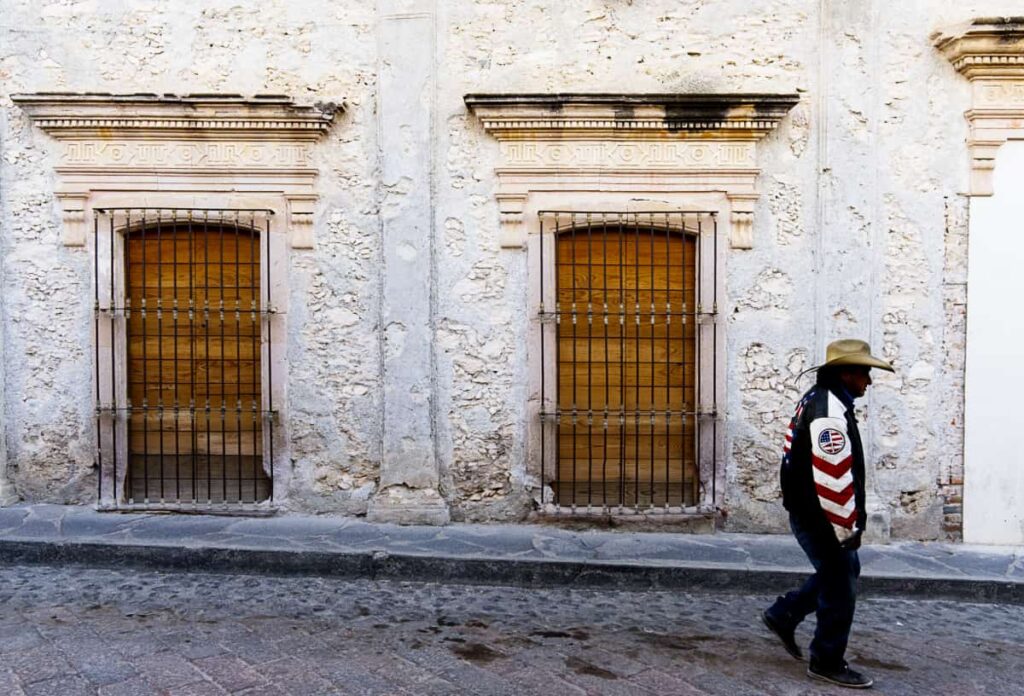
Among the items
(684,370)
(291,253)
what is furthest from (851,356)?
(291,253)

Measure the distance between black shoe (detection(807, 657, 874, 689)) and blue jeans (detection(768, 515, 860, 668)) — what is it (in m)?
0.03

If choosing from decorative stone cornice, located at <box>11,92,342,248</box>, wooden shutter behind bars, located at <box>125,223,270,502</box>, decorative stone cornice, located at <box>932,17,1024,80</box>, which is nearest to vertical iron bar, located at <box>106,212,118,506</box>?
wooden shutter behind bars, located at <box>125,223,270,502</box>

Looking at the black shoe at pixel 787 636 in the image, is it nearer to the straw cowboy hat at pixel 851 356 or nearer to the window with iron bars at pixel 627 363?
the straw cowboy hat at pixel 851 356

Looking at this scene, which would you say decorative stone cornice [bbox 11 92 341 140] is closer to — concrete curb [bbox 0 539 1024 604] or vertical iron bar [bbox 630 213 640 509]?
vertical iron bar [bbox 630 213 640 509]

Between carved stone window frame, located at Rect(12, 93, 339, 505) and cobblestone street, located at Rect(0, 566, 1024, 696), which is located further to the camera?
carved stone window frame, located at Rect(12, 93, 339, 505)

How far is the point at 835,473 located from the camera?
4145 mm

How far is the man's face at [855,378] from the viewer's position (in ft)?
14.2

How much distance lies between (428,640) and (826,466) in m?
2.27

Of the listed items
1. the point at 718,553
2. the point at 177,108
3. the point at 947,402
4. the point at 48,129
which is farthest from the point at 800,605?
the point at 48,129

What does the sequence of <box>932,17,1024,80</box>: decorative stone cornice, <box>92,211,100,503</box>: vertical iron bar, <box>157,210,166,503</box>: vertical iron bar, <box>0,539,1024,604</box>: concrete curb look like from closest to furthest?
<box>0,539,1024,604</box>: concrete curb
<box>932,17,1024,80</box>: decorative stone cornice
<box>92,211,100,503</box>: vertical iron bar
<box>157,210,166,503</box>: vertical iron bar

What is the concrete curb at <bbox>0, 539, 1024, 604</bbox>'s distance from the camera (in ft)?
19.7

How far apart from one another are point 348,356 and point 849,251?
153 inches

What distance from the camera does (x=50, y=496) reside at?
24.5ft

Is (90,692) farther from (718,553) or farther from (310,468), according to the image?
(718,553)
